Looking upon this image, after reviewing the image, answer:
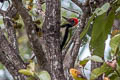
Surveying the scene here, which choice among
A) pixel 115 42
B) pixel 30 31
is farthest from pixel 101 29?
pixel 30 31

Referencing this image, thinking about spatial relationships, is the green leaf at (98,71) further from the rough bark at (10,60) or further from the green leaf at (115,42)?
the rough bark at (10,60)

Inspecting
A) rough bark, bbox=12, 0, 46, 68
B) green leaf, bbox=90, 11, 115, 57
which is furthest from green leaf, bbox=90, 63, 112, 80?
rough bark, bbox=12, 0, 46, 68

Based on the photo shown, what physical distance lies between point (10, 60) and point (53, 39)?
239 millimetres

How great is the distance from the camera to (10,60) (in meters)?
1.71

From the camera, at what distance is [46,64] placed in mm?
1696

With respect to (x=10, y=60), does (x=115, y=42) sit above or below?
above

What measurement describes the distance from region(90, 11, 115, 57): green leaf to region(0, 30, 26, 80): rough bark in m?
0.39

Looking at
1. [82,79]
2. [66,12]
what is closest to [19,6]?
[82,79]

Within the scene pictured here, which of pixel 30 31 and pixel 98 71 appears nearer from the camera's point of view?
pixel 98 71

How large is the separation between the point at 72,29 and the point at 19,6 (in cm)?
47

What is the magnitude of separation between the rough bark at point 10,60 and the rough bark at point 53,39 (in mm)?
134

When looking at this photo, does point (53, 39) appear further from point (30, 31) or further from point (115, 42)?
point (115, 42)

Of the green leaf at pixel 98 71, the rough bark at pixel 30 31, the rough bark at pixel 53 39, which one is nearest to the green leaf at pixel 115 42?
the green leaf at pixel 98 71

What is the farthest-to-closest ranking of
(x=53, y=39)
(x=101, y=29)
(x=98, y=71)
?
1. (x=53, y=39)
2. (x=101, y=29)
3. (x=98, y=71)
